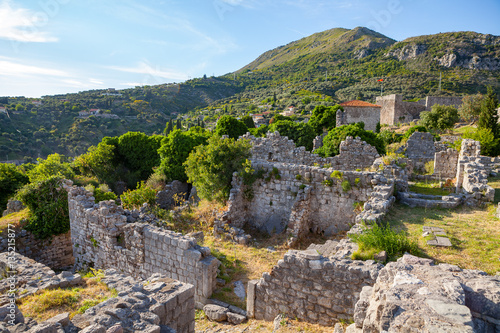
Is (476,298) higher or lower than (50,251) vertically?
higher

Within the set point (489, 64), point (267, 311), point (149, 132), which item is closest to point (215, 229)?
point (267, 311)

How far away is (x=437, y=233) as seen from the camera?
20.7 ft

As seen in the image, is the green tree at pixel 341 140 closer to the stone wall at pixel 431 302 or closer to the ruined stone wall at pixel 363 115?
the ruined stone wall at pixel 363 115

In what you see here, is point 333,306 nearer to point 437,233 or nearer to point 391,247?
point 391,247

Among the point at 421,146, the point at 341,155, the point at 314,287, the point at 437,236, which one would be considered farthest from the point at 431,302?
the point at 421,146

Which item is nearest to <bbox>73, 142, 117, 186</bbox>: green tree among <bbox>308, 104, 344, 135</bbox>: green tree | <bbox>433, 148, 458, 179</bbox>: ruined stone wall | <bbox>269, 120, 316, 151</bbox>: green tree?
<bbox>269, 120, 316, 151</bbox>: green tree

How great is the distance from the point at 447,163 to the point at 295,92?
7266cm

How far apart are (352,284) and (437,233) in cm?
282

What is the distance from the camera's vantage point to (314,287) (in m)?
5.10

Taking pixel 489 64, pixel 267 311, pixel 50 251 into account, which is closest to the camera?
pixel 267 311

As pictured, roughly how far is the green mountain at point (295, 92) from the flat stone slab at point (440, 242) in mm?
49445

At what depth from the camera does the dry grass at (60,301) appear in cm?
466

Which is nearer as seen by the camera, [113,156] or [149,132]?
[113,156]

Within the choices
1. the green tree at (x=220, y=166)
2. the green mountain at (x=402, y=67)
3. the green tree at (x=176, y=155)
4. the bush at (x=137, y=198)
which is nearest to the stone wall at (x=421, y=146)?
the green tree at (x=220, y=166)
